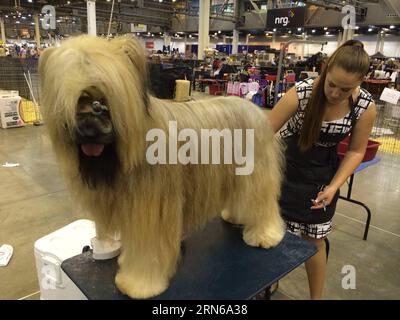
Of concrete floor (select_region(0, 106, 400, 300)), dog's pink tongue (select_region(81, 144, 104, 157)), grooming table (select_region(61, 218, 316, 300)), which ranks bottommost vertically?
concrete floor (select_region(0, 106, 400, 300))

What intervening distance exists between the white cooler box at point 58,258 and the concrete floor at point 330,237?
0.47 m

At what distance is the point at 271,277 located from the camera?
1481mm

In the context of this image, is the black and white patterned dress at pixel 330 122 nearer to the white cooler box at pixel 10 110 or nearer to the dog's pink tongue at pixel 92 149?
the dog's pink tongue at pixel 92 149

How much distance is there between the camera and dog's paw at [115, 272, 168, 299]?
132 centimetres

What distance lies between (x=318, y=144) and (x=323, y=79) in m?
0.35

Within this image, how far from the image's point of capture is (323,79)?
169cm

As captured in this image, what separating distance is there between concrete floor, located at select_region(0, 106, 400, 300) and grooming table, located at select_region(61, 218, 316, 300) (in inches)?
35.9

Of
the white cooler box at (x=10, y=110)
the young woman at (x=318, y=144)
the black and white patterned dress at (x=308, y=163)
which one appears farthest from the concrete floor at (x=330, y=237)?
the white cooler box at (x=10, y=110)

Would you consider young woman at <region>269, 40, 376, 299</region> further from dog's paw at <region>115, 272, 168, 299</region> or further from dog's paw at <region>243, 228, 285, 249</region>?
dog's paw at <region>115, 272, 168, 299</region>

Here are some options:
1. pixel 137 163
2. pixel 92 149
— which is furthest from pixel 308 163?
pixel 92 149

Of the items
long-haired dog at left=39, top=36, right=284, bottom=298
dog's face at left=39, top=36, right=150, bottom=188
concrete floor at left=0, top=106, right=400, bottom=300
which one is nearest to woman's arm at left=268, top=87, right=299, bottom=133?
long-haired dog at left=39, top=36, right=284, bottom=298

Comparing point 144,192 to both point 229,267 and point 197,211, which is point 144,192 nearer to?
point 197,211

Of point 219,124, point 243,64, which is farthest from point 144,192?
point 243,64

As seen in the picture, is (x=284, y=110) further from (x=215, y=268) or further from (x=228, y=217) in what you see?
(x=215, y=268)
